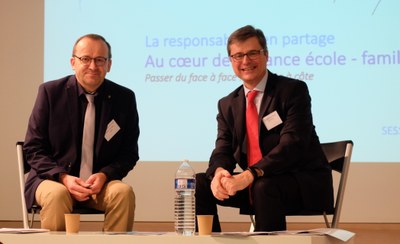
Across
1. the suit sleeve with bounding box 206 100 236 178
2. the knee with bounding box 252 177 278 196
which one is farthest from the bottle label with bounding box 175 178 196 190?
the suit sleeve with bounding box 206 100 236 178

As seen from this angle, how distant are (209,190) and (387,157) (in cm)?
242

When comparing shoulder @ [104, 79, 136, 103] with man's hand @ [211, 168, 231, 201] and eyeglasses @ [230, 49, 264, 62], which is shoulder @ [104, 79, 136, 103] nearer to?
eyeglasses @ [230, 49, 264, 62]

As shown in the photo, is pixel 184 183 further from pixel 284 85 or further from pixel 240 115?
pixel 284 85

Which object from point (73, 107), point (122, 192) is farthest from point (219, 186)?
point (73, 107)

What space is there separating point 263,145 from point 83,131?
3.03ft

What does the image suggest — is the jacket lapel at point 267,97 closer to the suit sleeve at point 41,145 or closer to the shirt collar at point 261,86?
the shirt collar at point 261,86

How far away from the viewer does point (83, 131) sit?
11.1ft

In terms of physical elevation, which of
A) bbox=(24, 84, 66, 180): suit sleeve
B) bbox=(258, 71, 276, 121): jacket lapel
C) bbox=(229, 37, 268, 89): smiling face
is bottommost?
bbox=(24, 84, 66, 180): suit sleeve

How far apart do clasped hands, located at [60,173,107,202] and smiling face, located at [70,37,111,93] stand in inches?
19.8

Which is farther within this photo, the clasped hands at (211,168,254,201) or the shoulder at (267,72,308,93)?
the shoulder at (267,72,308,93)

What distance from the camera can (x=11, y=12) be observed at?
5723 mm

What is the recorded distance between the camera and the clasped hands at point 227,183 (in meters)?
2.83

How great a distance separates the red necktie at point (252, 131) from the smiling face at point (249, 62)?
0.28 ft

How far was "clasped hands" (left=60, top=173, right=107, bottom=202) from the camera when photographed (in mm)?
3098
